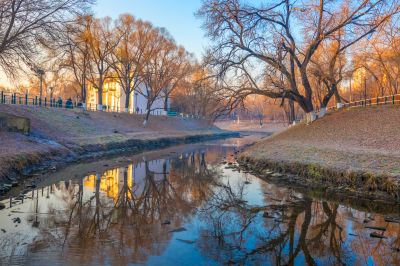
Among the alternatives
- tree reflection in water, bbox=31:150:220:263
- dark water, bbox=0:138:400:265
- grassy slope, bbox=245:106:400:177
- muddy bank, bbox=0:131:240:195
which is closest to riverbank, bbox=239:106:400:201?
grassy slope, bbox=245:106:400:177

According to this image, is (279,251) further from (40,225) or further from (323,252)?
(40,225)

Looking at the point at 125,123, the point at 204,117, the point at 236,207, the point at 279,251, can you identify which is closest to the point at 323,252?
the point at 279,251

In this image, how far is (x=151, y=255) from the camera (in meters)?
7.28

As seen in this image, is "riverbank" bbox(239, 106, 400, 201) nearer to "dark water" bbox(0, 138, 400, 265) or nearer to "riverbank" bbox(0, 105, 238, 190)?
"dark water" bbox(0, 138, 400, 265)

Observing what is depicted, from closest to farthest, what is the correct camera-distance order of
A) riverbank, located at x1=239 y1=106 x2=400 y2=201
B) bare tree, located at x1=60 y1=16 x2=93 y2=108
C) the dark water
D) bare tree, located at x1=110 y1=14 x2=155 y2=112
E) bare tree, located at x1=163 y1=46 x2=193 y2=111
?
the dark water → riverbank, located at x1=239 y1=106 x2=400 y2=201 → bare tree, located at x1=60 y1=16 x2=93 y2=108 → bare tree, located at x1=110 y1=14 x2=155 y2=112 → bare tree, located at x1=163 y1=46 x2=193 y2=111

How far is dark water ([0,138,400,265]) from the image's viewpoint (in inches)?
285

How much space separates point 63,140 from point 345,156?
19424 millimetres

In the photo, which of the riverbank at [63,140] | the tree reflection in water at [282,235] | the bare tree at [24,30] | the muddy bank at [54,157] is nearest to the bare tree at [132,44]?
the riverbank at [63,140]

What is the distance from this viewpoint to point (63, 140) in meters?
25.8

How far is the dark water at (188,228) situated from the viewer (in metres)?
7.24

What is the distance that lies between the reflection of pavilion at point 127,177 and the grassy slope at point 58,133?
3.75m

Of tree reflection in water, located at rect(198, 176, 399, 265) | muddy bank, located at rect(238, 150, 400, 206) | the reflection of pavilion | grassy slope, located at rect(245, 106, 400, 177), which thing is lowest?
tree reflection in water, located at rect(198, 176, 399, 265)

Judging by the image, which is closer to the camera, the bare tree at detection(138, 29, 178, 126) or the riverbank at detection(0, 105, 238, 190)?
the riverbank at detection(0, 105, 238, 190)

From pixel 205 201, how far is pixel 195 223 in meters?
2.80
